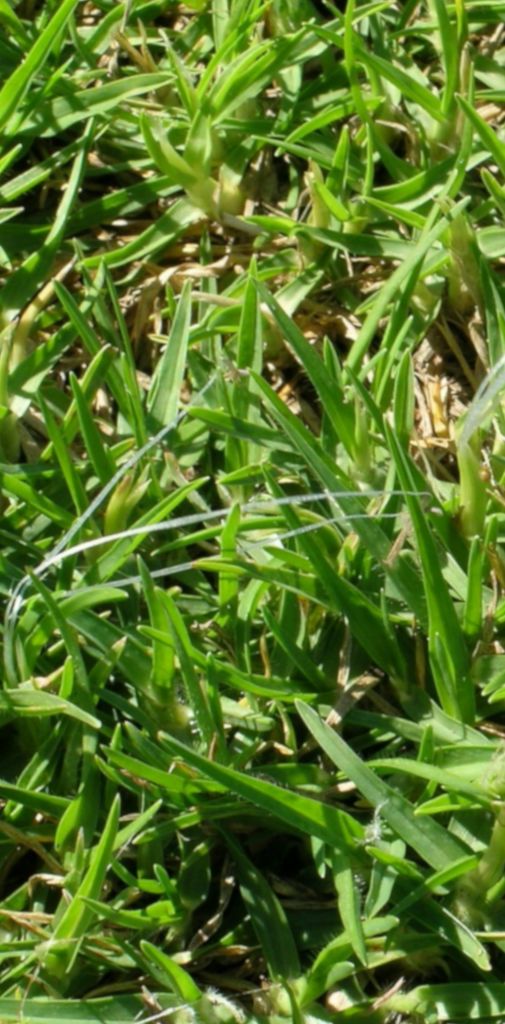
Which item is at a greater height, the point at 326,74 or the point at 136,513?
the point at 326,74

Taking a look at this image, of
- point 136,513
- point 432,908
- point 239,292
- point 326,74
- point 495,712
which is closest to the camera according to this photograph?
point 432,908

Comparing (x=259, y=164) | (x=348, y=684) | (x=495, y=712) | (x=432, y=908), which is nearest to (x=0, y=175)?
(x=259, y=164)

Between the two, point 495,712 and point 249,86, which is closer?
point 495,712

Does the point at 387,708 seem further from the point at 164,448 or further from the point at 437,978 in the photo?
the point at 164,448

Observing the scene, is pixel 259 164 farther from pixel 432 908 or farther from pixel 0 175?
pixel 432 908

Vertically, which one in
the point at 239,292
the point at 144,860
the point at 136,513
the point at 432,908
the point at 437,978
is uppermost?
the point at 239,292

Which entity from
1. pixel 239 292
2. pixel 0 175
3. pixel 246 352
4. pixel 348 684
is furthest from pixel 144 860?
pixel 0 175

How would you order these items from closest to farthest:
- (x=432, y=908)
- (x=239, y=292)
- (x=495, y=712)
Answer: (x=432, y=908) < (x=495, y=712) < (x=239, y=292)
